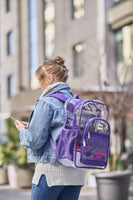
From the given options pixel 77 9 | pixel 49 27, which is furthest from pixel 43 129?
pixel 49 27

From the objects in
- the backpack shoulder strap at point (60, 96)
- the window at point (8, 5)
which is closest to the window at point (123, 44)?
the window at point (8, 5)

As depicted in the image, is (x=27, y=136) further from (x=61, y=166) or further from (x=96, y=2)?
(x=96, y=2)

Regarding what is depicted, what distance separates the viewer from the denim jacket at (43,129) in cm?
306

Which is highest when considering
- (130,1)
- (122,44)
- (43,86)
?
(130,1)

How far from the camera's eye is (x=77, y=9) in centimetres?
2395

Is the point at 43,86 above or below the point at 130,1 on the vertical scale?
below

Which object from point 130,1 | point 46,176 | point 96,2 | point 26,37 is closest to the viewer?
point 46,176

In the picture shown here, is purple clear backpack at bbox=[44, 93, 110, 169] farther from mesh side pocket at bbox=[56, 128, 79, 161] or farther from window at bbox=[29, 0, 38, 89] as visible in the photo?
window at bbox=[29, 0, 38, 89]

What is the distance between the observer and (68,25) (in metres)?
24.4

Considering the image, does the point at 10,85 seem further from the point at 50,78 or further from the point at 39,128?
the point at 39,128

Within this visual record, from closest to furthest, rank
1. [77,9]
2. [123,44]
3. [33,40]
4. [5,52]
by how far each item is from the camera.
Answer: [123,44] < [77,9] < [33,40] < [5,52]

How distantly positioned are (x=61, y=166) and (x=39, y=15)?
24.4 meters

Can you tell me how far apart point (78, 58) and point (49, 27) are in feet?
12.3

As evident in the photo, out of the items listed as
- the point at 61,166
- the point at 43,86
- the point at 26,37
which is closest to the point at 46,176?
the point at 61,166
